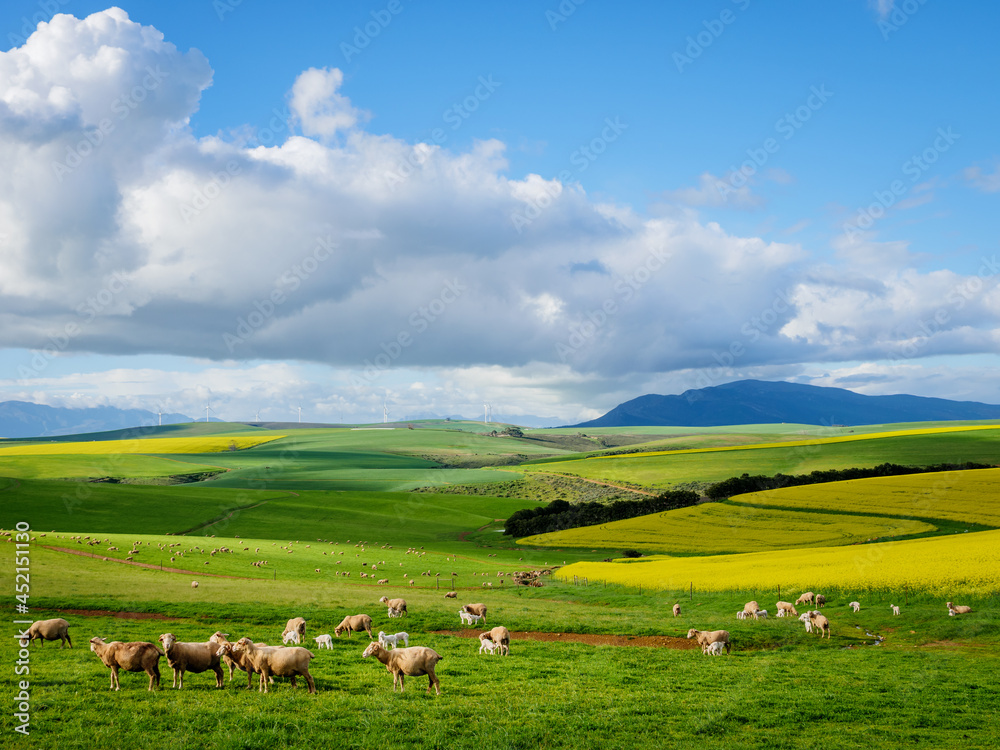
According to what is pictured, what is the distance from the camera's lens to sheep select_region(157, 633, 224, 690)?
15.3 meters

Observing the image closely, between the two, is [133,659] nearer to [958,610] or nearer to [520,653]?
[520,653]

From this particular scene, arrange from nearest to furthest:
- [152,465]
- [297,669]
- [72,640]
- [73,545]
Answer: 1. [297,669]
2. [72,640]
3. [73,545]
4. [152,465]

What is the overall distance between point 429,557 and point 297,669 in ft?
158

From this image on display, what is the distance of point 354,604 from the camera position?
31672mm

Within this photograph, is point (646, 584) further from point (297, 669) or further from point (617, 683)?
point (297, 669)

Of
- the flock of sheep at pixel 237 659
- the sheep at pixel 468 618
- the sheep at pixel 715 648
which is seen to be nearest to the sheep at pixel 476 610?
the sheep at pixel 468 618

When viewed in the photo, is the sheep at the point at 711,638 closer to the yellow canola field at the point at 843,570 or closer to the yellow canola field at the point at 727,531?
the yellow canola field at the point at 843,570

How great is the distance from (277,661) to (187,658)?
2.38m

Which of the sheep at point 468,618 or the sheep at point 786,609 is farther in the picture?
the sheep at point 786,609

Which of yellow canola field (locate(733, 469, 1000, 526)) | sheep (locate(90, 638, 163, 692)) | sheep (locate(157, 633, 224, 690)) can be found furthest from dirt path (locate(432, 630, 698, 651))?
yellow canola field (locate(733, 469, 1000, 526))

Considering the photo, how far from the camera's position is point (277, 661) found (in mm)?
15266

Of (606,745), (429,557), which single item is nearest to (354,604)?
(606,745)

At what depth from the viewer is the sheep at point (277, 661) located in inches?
595

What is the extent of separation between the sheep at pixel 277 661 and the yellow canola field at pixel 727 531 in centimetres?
5330
